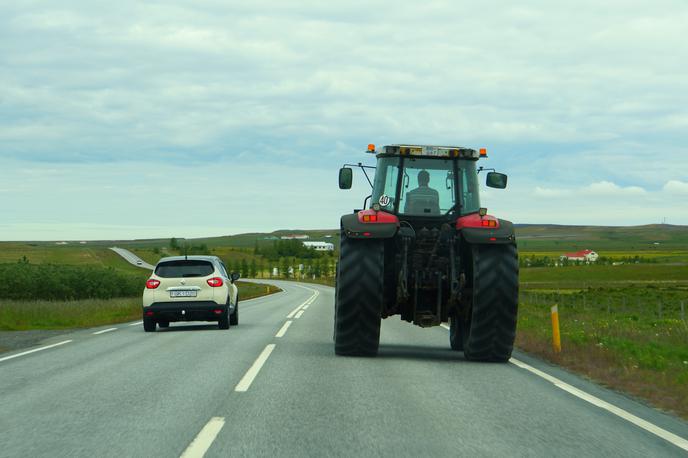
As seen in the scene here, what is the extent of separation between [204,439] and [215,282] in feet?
42.0

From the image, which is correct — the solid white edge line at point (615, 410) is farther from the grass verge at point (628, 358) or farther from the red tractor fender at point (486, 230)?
the red tractor fender at point (486, 230)

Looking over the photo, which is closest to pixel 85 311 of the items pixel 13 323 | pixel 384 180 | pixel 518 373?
pixel 13 323

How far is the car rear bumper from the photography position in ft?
61.6

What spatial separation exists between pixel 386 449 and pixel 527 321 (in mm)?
16835

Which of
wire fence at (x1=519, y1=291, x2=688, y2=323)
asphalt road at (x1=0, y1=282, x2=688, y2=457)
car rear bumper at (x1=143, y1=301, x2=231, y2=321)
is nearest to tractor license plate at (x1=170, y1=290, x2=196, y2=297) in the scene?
car rear bumper at (x1=143, y1=301, x2=231, y2=321)

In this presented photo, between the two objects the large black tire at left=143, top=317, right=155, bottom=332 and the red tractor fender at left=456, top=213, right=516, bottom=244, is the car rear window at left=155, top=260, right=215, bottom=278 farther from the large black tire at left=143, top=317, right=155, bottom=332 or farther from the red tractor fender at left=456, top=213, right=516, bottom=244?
the red tractor fender at left=456, top=213, right=516, bottom=244

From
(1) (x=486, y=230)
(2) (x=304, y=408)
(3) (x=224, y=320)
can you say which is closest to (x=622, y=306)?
(3) (x=224, y=320)

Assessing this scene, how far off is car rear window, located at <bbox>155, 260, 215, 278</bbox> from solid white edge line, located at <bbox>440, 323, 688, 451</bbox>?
372 inches

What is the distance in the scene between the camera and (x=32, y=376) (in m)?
10.6

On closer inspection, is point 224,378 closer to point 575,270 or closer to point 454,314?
point 454,314

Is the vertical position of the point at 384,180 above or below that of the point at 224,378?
above

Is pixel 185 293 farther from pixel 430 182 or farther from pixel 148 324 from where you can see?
pixel 430 182

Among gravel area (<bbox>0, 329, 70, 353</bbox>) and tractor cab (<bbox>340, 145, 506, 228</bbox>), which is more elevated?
tractor cab (<bbox>340, 145, 506, 228</bbox>)

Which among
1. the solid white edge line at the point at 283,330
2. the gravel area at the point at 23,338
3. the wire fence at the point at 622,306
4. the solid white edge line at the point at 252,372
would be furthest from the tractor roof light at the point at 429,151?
the wire fence at the point at 622,306
